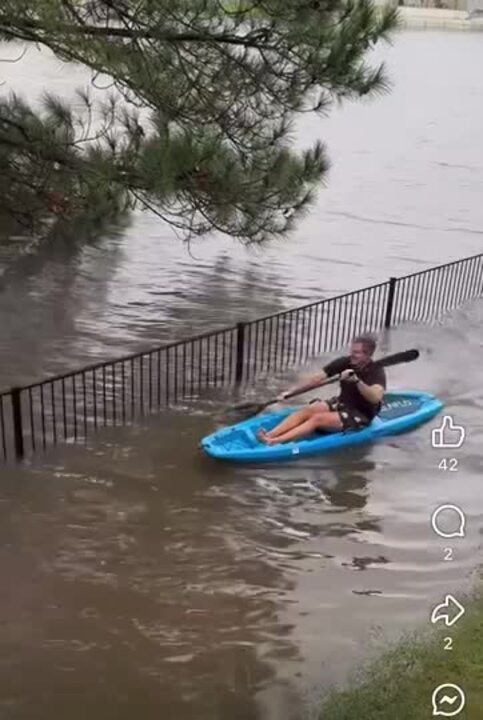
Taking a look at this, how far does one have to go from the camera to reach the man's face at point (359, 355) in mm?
8219

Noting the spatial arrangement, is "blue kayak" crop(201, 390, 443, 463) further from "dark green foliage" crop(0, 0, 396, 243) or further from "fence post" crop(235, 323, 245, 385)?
"dark green foliage" crop(0, 0, 396, 243)

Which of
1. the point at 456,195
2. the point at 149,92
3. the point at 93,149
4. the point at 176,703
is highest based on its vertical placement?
the point at 149,92

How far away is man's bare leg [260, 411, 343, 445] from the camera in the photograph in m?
8.31

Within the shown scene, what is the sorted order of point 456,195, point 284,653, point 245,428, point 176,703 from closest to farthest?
point 176,703 → point 284,653 → point 245,428 → point 456,195

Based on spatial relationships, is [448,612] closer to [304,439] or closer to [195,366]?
[304,439]

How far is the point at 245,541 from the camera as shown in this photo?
22.8 feet

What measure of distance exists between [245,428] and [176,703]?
3.56m

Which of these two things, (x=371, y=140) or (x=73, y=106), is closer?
(x=73, y=106)

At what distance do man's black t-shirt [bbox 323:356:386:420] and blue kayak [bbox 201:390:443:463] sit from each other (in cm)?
22

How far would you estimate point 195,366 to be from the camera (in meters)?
10.5

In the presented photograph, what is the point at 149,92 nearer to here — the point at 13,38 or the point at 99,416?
the point at 13,38

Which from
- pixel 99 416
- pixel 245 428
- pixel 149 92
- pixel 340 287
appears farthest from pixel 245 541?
pixel 340 287

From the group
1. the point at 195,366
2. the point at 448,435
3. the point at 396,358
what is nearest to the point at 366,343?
the point at 396,358

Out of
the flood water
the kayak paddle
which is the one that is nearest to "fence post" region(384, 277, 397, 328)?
the flood water
